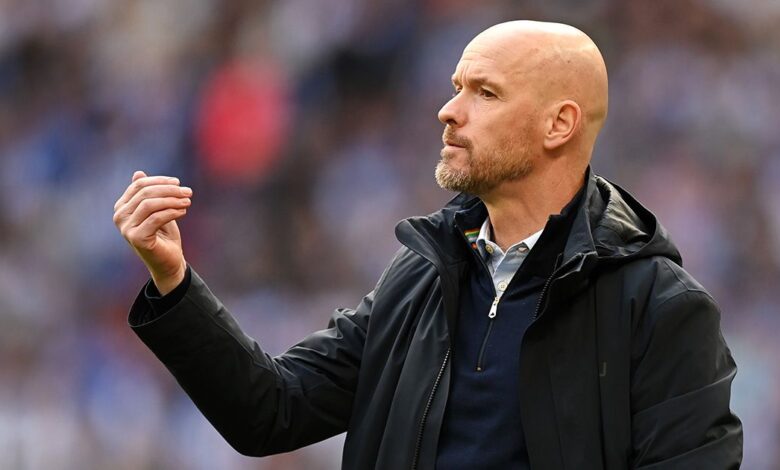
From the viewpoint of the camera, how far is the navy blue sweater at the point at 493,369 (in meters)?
2.40

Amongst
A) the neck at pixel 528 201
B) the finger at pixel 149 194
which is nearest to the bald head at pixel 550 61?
the neck at pixel 528 201

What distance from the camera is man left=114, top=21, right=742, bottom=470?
7.63ft

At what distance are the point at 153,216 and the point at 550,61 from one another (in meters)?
0.85

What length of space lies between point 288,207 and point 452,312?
3.13 metres

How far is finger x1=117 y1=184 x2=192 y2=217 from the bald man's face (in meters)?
0.54

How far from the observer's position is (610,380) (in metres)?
2.34

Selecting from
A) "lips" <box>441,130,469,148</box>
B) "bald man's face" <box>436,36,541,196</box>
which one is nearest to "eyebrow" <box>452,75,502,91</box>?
"bald man's face" <box>436,36,541,196</box>

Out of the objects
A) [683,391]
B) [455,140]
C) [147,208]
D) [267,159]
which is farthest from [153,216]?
[267,159]

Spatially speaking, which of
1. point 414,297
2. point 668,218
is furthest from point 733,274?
point 414,297

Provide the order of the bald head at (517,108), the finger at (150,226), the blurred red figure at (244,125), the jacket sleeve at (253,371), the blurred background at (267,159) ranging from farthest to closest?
the blurred red figure at (244,125), the blurred background at (267,159), the bald head at (517,108), the jacket sleeve at (253,371), the finger at (150,226)

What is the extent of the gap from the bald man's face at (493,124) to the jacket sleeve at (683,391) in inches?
17.7

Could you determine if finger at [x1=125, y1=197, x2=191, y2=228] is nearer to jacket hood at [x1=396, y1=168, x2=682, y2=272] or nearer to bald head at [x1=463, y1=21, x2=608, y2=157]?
jacket hood at [x1=396, y1=168, x2=682, y2=272]

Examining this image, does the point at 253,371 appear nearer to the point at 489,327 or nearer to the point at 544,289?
the point at 489,327

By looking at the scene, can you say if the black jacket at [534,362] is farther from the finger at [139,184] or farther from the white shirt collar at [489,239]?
the finger at [139,184]
